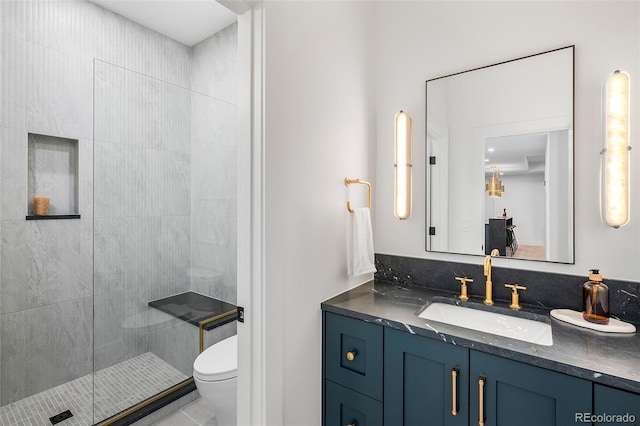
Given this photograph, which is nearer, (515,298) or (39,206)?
(515,298)

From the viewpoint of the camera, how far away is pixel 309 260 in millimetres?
1354

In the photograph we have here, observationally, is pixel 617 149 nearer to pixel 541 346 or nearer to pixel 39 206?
pixel 541 346

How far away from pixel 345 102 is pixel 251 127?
2.22 feet

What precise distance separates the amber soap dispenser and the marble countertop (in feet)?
0.25

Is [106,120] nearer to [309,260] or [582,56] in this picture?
[309,260]

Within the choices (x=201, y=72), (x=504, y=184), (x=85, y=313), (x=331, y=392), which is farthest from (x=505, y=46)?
(x=85, y=313)

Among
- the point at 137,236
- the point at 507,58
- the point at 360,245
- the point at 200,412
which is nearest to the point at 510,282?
the point at 360,245

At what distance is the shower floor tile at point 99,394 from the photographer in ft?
5.84

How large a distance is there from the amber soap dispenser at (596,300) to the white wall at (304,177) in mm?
1020

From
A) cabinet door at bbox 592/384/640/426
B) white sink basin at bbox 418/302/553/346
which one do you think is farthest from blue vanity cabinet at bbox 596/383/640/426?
white sink basin at bbox 418/302/553/346

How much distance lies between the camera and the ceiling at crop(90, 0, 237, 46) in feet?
7.00

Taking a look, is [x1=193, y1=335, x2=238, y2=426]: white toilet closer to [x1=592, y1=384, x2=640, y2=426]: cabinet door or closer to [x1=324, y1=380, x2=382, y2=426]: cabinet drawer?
[x1=324, y1=380, x2=382, y2=426]: cabinet drawer

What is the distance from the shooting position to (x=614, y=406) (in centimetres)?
82

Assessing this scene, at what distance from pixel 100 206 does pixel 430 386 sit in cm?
226
